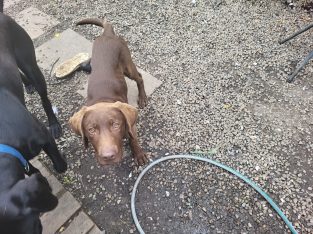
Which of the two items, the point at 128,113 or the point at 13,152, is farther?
the point at 128,113

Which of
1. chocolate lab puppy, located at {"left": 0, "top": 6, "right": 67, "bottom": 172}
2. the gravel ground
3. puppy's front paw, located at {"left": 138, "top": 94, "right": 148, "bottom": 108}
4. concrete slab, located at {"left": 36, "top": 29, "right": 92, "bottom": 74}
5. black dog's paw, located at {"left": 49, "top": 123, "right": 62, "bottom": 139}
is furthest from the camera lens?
concrete slab, located at {"left": 36, "top": 29, "right": 92, "bottom": 74}

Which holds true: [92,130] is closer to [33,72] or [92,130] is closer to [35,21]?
[33,72]

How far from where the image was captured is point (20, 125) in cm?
276

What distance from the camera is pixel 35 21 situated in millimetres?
5625

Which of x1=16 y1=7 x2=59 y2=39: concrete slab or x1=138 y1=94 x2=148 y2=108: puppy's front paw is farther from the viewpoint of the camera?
x1=16 y1=7 x2=59 y2=39: concrete slab

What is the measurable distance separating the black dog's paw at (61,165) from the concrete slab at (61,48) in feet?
6.12

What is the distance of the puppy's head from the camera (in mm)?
2873

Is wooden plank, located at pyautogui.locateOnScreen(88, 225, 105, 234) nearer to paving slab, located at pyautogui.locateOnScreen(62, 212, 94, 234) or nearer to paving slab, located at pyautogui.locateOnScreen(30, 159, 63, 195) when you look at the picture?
paving slab, located at pyautogui.locateOnScreen(62, 212, 94, 234)

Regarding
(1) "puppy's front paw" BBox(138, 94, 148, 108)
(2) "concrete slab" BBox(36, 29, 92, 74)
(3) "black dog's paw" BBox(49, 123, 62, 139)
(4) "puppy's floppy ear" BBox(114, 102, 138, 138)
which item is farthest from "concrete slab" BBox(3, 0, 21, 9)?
(4) "puppy's floppy ear" BBox(114, 102, 138, 138)

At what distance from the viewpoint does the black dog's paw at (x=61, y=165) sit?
11.3 feet

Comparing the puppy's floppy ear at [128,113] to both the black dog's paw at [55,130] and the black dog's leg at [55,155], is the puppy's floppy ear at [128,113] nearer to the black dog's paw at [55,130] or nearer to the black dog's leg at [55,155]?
the black dog's leg at [55,155]

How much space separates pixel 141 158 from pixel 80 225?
945mm

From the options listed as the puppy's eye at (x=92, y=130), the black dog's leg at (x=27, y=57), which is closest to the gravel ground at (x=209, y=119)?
the black dog's leg at (x=27, y=57)

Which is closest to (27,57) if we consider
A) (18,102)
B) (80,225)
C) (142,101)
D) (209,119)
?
(18,102)
